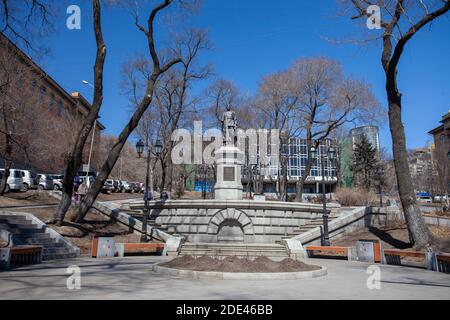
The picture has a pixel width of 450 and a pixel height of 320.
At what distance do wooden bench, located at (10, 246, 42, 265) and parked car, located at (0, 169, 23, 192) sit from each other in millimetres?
18229

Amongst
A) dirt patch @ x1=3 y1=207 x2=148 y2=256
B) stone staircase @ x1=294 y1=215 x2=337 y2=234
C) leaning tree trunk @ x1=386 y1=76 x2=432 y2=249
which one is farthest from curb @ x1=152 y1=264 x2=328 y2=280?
stone staircase @ x1=294 y1=215 x2=337 y2=234

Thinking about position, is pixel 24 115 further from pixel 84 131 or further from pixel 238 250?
pixel 238 250

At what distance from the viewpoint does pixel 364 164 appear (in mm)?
50750

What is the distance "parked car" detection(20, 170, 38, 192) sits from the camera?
1171 inches

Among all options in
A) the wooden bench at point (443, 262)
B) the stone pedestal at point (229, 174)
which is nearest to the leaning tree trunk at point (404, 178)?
the wooden bench at point (443, 262)

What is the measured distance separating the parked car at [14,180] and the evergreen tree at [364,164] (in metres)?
40.9

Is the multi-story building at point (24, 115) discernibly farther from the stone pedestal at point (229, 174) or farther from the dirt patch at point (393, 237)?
the dirt patch at point (393, 237)

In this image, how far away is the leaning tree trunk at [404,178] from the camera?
15620 millimetres

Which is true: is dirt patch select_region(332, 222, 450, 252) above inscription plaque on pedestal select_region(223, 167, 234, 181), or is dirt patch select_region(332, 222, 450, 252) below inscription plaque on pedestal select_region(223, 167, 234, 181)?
below

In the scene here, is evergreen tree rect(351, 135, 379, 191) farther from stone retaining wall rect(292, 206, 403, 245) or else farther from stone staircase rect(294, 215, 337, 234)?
stone staircase rect(294, 215, 337, 234)

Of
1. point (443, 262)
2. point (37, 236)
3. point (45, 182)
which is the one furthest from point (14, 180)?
point (443, 262)
